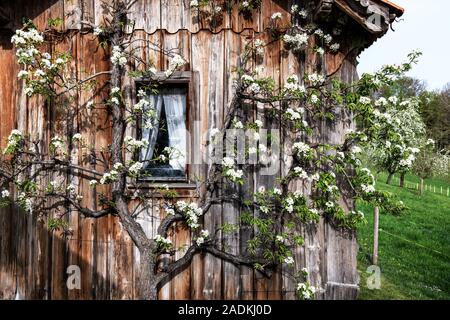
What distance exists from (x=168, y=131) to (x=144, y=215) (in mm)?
1136

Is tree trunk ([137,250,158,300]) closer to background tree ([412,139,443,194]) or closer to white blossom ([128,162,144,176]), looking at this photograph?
white blossom ([128,162,144,176])

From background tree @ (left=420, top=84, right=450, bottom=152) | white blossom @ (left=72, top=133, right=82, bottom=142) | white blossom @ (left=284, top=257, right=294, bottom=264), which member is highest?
background tree @ (left=420, top=84, right=450, bottom=152)

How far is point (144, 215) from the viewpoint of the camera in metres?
4.98

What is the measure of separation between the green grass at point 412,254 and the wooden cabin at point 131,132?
2.31 meters

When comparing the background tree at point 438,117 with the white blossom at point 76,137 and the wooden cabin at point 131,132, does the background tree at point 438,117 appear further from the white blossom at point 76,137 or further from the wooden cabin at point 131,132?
the white blossom at point 76,137

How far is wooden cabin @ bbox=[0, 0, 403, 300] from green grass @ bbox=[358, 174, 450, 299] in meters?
2.31

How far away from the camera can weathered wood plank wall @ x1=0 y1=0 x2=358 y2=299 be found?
4.96m

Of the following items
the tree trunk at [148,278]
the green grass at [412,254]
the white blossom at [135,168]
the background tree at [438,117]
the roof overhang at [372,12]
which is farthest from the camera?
the background tree at [438,117]

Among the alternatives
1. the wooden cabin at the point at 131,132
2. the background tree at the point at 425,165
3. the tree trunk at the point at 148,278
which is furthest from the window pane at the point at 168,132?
the background tree at the point at 425,165

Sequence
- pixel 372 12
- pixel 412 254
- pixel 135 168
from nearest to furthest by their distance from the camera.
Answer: pixel 372 12 < pixel 135 168 < pixel 412 254

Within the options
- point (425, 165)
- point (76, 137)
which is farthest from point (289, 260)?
point (425, 165)

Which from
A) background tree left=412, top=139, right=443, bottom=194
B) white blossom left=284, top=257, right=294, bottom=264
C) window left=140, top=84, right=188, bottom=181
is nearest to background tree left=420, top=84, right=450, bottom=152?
background tree left=412, top=139, right=443, bottom=194

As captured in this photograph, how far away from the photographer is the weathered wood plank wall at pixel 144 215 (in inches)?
195

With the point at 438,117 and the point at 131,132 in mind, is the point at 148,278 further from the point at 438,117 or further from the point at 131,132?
the point at 438,117
